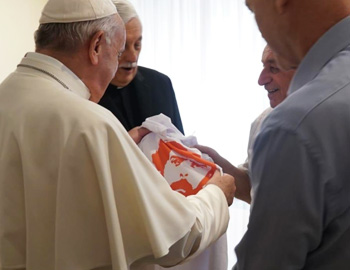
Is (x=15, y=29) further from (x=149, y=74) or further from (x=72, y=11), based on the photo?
(x=72, y=11)

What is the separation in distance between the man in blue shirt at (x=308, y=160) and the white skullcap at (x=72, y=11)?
681mm

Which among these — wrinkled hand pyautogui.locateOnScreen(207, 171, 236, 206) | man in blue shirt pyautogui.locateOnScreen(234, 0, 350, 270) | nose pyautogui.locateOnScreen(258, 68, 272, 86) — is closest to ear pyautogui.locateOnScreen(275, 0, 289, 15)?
man in blue shirt pyautogui.locateOnScreen(234, 0, 350, 270)

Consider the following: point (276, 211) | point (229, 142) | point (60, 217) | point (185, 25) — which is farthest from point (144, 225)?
point (185, 25)

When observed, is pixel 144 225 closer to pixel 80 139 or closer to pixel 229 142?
pixel 80 139

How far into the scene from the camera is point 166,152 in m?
1.74

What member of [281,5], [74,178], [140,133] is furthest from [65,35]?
[281,5]

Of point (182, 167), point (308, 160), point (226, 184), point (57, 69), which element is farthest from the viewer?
point (182, 167)

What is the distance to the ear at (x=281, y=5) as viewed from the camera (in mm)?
792

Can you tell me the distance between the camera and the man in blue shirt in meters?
0.72

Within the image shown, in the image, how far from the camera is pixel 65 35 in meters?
1.30

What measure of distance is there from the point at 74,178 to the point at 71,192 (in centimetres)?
4

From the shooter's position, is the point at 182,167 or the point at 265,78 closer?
the point at 182,167

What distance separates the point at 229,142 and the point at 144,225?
2270mm

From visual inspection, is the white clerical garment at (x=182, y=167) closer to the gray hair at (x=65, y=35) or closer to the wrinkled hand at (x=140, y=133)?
the wrinkled hand at (x=140, y=133)
